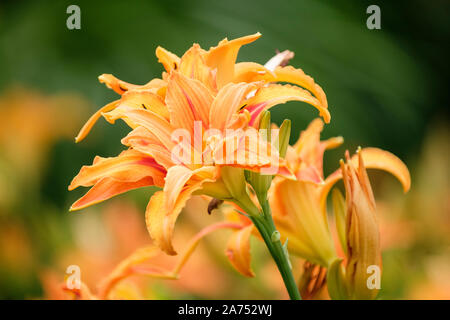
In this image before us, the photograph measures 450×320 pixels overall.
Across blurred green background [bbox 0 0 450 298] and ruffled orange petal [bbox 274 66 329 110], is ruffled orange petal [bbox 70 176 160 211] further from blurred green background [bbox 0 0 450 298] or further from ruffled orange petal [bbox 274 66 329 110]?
blurred green background [bbox 0 0 450 298]

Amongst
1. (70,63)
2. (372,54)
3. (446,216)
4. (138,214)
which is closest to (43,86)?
(70,63)

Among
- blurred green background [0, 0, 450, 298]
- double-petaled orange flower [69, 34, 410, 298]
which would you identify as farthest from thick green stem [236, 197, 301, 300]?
blurred green background [0, 0, 450, 298]

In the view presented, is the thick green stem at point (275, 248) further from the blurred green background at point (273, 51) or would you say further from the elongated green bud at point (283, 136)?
the blurred green background at point (273, 51)

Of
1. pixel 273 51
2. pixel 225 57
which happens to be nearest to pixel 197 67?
pixel 225 57

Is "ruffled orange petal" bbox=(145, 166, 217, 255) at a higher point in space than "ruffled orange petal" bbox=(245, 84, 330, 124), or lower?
lower

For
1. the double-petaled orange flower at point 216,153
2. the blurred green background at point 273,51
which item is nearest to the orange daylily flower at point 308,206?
the double-petaled orange flower at point 216,153

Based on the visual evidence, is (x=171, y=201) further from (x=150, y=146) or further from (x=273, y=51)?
(x=273, y=51)
